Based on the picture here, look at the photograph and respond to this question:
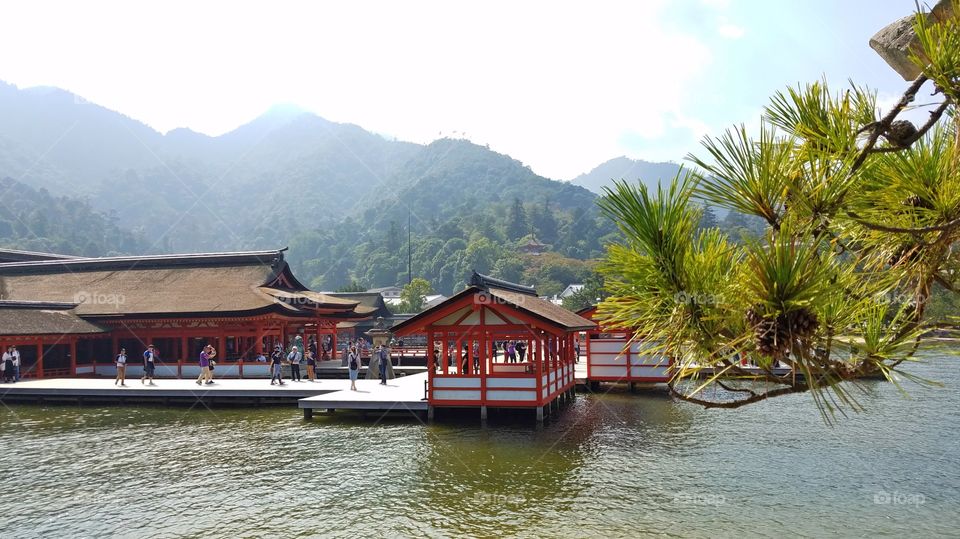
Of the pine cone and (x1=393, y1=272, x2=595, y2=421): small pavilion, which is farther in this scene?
(x1=393, y1=272, x2=595, y2=421): small pavilion

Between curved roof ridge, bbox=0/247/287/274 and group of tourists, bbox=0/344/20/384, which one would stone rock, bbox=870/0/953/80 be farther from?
group of tourists, bbox=0/344/20/384

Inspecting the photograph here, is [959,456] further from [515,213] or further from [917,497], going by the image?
[515,213]

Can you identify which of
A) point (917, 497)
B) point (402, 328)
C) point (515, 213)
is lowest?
point (917, 497)

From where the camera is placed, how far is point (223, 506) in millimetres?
12805

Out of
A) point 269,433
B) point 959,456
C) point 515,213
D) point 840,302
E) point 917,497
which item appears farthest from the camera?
point 515,213

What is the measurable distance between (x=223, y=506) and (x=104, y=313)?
23.1 metres

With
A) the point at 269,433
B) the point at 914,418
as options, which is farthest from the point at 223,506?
the point at 914,418

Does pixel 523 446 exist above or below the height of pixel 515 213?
below

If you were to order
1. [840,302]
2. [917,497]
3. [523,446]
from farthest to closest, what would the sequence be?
[523,446], [917,497], [840,302]

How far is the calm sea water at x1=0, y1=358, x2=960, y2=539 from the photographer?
11586 millimetres

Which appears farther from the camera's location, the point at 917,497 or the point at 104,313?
the point at 104,313
